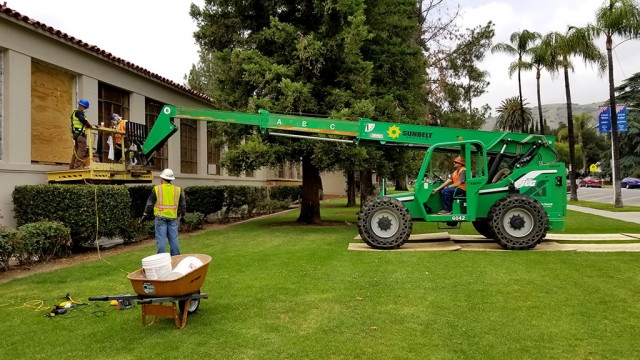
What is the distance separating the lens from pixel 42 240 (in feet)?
28.9

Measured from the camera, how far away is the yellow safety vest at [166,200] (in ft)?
23.4

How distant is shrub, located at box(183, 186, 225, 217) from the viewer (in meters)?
16.5

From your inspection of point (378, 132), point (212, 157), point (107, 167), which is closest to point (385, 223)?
point (378, 132)

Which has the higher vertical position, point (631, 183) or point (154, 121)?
point (154, 121)

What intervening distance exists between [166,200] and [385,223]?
4.67 meters

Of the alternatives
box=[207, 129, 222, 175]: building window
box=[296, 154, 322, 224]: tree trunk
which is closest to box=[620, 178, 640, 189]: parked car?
box=[207, 129, 222, 175]: building window

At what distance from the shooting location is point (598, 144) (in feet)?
299

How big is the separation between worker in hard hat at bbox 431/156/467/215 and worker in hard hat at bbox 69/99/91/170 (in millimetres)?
7857

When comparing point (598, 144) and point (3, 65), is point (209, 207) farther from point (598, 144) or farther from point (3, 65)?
point (598, 144)

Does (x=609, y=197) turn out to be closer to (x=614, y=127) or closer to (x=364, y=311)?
(x=614, y=127)

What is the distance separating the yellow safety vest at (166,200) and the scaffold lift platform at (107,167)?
12.6 feet

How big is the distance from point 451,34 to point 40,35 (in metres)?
18.8

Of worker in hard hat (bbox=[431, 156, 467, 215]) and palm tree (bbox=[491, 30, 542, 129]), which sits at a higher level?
palm tree (bbox=[491, 30, 542, 129])

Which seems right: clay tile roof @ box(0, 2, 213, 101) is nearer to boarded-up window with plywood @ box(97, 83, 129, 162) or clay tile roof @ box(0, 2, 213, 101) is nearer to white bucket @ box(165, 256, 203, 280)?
boarded-up window with plywood @ box(97, 83, 129, 162)
